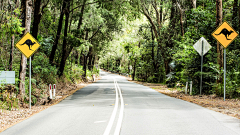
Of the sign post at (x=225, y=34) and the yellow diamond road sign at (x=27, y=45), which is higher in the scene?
the sign post at (x=225, y=34)

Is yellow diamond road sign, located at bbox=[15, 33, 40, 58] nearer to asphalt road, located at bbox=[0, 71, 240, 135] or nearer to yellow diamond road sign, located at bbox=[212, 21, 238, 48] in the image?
asphalt road, located at bbox=[0, 71, 240, 135]

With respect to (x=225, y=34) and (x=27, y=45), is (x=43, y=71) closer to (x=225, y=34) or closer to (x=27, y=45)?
(x=27, y=45)

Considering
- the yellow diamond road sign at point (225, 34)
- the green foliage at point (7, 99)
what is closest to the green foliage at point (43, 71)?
the green foliage at point (7, 99)

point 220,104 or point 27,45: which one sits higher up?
point 27,45

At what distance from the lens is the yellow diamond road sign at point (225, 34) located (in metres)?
12.1

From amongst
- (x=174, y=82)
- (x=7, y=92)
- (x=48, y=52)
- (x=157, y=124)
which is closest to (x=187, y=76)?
(x=174, y=82)

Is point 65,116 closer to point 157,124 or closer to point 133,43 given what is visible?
point 157,124

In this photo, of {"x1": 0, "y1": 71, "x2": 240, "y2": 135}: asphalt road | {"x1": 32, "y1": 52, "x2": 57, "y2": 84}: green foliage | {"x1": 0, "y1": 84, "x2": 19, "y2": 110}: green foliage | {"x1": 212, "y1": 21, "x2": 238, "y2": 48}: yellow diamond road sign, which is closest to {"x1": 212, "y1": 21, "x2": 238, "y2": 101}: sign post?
{"x1": 212, "y1": 21, "x2": 238, "y2": 48}: yellow diamond road sign

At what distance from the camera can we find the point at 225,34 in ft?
40.2

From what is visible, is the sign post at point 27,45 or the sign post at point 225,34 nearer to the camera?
the sign post at point 27,45

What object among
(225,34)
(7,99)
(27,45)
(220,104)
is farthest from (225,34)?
(7,99)

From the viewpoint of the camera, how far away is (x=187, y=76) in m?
17.5

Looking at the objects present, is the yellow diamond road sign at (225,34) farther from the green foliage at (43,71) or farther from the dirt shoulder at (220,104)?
the green foliage at (43,71)

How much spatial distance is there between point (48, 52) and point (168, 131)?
1953cm
